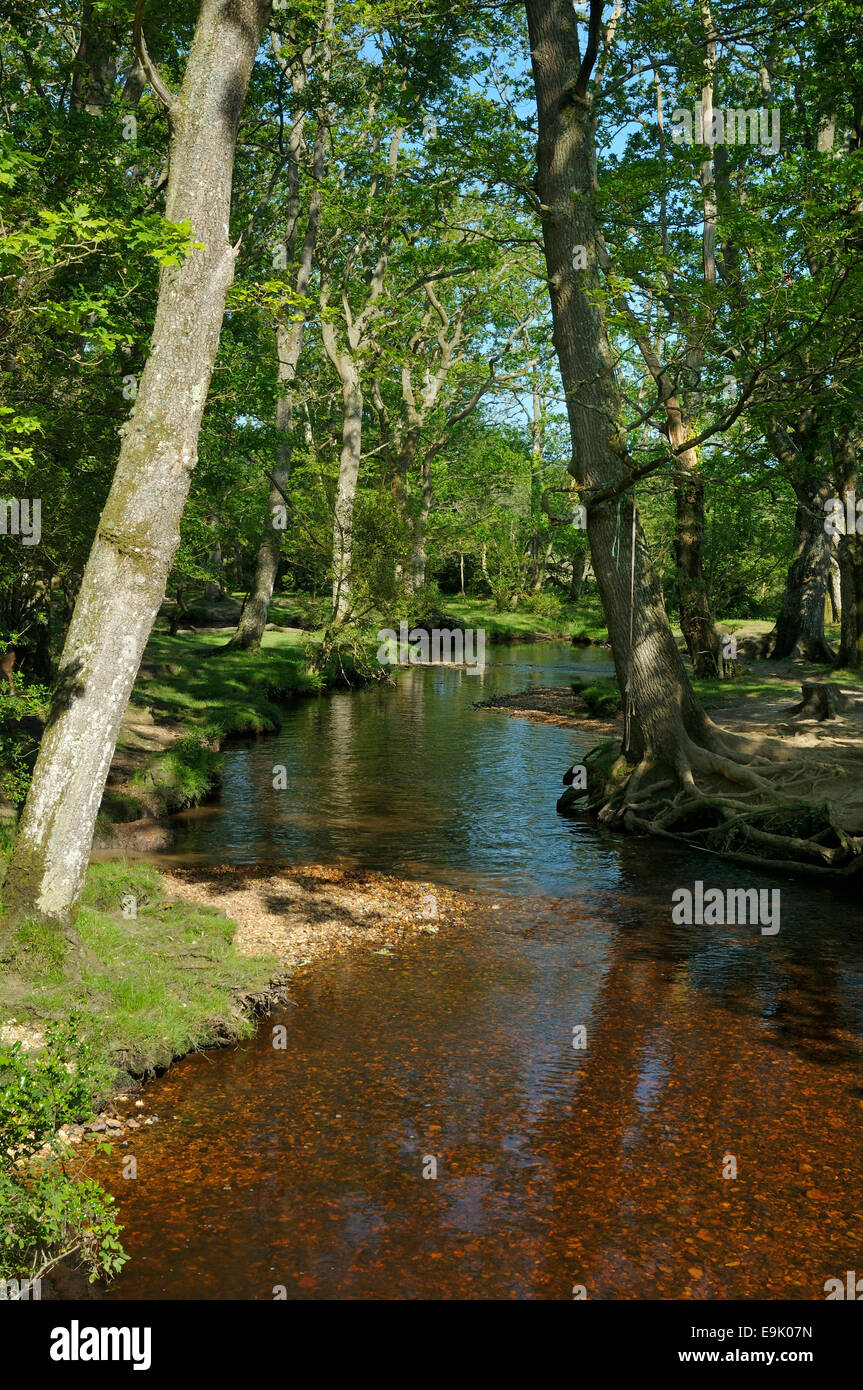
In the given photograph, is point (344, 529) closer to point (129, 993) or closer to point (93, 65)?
point (93, 65)

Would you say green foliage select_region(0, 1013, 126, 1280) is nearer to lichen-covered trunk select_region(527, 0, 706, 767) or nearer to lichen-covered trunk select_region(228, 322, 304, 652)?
lichen-covered trunk select_region(527, 0, 706, 767)

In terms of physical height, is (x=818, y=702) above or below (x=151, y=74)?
below

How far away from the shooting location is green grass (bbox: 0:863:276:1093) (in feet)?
24.3

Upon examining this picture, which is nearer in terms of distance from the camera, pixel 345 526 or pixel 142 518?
pixel 142 518

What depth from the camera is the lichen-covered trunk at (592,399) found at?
15.2 meters

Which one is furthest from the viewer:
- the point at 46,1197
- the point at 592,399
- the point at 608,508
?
the point at 608,508

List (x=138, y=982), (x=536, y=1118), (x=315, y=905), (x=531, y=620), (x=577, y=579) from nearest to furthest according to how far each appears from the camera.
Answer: (x=536, y=1118) < (x=138, y=982) < (x=315, y=905) < (x=531, y=620) < (x=577, y=579)

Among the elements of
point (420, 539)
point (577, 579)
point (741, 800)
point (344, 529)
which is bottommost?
point (741, 800)

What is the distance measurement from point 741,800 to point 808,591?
1642 cm

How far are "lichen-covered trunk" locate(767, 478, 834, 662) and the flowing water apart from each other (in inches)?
685

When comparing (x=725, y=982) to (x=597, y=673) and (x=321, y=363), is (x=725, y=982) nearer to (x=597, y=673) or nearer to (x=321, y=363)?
(x=597, y=673)

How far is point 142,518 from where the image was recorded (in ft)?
25.8

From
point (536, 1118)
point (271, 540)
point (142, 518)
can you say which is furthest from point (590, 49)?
point (271, 540)

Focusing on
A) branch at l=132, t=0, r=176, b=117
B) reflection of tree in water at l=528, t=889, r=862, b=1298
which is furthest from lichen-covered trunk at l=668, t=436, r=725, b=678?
reflection of tree in water at l=528, t=889, r=862, b=1298
